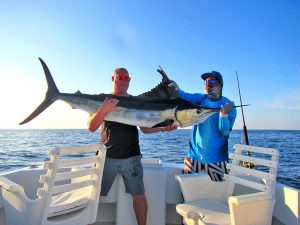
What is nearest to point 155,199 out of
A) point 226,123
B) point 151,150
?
point 226,123

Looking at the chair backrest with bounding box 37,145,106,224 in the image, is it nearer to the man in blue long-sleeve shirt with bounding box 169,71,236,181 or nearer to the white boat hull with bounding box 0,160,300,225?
the white boat hull with bounding box 0,160,300,225

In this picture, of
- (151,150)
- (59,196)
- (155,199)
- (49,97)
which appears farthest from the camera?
(151,150)

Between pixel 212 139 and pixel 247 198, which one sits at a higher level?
pixel 212 139

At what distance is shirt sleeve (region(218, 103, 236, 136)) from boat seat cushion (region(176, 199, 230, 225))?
2.67 feet

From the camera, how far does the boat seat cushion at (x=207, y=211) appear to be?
3.18 m

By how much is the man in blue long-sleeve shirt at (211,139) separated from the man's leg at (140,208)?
2.40 feet

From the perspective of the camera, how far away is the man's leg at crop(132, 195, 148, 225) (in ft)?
12.1

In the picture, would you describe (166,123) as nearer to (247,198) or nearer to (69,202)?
(247,198)

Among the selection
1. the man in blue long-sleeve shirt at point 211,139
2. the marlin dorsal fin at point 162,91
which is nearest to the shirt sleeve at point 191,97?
the man in blue long-sleeve shirt at point 211,139

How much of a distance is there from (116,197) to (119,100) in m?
1.26

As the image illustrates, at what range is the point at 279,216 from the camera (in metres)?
3.64

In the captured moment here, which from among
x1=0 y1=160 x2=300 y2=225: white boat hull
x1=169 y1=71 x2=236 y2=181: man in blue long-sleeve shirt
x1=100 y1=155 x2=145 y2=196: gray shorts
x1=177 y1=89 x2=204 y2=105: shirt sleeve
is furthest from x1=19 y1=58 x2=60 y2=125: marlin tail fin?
x1=177 y1=89 x2=204 y2=105: shirt sleeve

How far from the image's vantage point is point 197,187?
3.73 metres

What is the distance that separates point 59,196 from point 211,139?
72.2 inches
